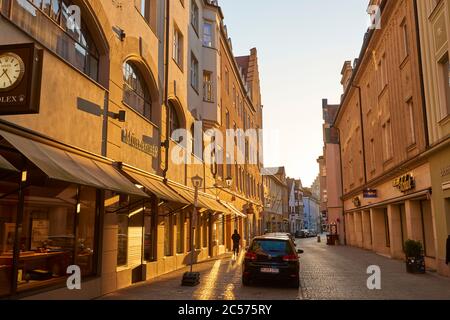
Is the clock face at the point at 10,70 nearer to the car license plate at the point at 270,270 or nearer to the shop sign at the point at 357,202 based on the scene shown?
the car license plate at the point at 270,270

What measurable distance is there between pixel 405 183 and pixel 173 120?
11.1 m

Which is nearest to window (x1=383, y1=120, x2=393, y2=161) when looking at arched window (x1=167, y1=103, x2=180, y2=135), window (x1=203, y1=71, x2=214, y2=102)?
window (x1=203, y1=71, x2=214, y2=102)

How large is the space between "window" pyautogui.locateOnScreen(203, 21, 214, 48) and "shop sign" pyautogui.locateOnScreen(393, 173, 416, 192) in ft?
44.1

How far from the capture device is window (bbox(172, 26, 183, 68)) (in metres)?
20.1

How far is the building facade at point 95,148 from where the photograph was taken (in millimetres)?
8359

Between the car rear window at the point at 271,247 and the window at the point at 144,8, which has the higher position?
the window at the point at 144,8

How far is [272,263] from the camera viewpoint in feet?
43.2

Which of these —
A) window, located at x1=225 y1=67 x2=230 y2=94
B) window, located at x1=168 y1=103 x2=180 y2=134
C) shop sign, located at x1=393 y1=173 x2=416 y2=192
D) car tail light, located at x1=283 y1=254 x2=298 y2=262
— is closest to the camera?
car tail light, located at x1=283 y1=254 x2=298 y2=262

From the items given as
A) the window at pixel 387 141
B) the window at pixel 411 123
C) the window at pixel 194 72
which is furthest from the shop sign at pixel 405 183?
the window at pixel 194 72

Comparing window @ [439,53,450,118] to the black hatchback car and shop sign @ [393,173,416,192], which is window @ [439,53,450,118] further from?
the black hatchback car

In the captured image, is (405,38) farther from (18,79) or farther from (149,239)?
(18,79)

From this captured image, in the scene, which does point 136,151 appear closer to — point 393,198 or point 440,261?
point 440,261

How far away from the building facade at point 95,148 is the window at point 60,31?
A: 0.03 metres
